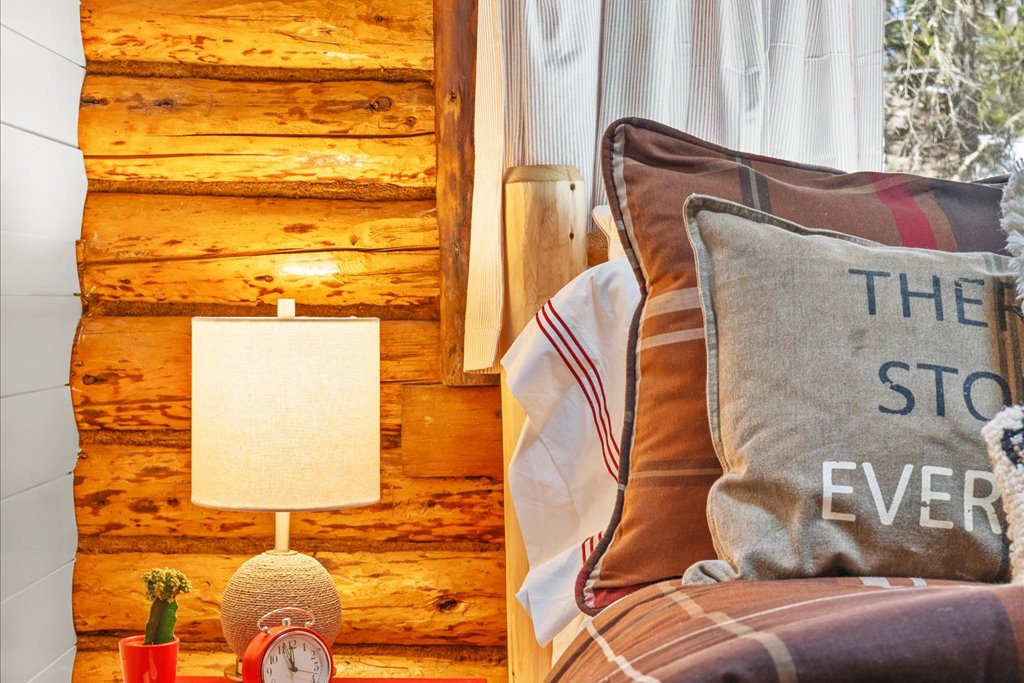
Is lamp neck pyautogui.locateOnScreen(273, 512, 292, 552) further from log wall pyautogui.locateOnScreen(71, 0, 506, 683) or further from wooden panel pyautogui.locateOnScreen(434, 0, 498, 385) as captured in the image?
wooden panel pyautogui.locateOnScreen(434, 0, 498, 385)

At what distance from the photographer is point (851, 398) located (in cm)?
91

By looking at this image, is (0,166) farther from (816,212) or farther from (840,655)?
(840,655)

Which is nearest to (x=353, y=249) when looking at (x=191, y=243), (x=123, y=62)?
(x=191, y=243)

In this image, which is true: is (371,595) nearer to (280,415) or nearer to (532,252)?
(280,415)

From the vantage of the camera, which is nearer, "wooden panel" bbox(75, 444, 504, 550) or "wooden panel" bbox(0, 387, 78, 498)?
"wooden panel" bbox(0, 387, 78, 498)

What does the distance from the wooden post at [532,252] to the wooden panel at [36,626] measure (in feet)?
2.75

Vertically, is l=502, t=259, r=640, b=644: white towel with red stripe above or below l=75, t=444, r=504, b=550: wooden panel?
above

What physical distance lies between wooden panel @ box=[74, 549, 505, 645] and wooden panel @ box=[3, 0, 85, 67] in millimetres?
977

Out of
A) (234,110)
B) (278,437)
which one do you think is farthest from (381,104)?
(278,437)

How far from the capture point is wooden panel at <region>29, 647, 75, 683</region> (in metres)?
1.67

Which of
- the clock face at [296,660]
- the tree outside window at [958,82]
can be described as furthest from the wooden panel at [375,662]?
the tree outside window at [958,82]

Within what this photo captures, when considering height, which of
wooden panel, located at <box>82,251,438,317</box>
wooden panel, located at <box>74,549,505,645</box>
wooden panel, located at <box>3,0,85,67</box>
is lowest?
wooden panel, located at <box>74,549,505,645</box>

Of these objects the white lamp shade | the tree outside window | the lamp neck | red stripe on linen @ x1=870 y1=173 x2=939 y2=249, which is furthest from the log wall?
the tree outside window

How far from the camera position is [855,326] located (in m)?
0.94
